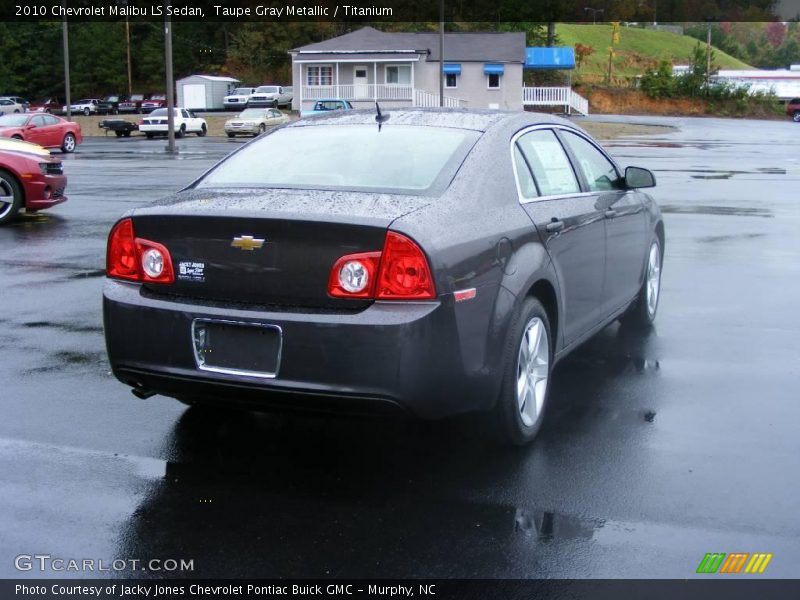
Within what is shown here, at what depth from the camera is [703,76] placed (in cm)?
8556

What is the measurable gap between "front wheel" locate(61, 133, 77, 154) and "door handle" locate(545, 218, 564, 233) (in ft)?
105

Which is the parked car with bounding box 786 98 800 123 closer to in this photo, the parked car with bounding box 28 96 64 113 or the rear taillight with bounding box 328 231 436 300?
the parked car with bounding box 28 96 64 113

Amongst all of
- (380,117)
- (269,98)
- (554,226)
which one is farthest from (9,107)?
(554,226)

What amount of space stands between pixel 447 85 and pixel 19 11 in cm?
4522

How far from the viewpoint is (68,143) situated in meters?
35.3

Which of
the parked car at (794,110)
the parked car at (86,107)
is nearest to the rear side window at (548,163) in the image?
the parked car at (794,110)

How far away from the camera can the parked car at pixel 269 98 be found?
74125 mm

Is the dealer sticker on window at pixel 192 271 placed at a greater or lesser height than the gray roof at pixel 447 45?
lesser

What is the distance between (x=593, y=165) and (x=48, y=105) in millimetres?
79484

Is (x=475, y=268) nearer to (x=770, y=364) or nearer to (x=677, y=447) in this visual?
(x=677, y=447)

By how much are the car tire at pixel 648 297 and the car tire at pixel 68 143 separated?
3022 centimetres

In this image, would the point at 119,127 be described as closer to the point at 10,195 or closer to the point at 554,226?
the point at 10,195

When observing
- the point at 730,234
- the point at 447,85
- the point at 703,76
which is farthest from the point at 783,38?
the point at 730,234

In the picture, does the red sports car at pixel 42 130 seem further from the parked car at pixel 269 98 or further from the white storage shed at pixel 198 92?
the white storage shed at pixel 198 92
